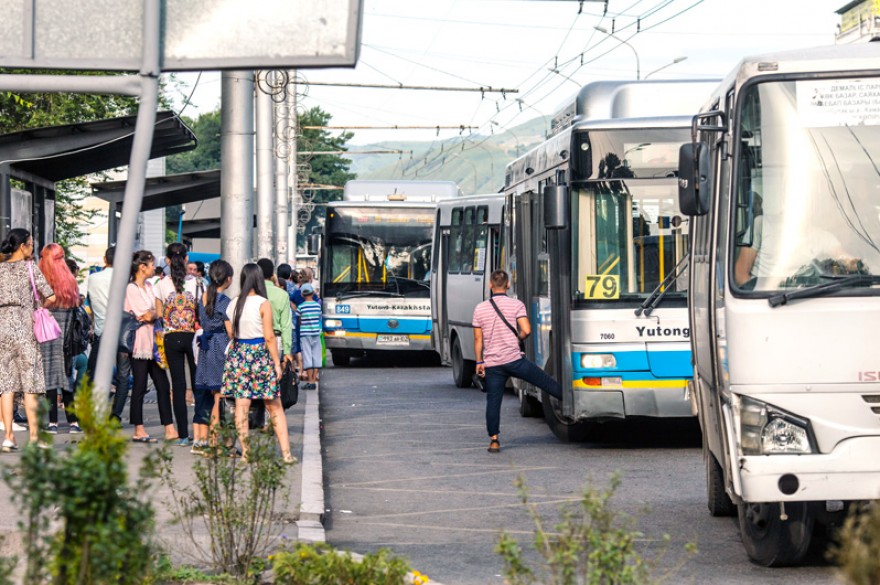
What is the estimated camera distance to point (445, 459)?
1409 cm

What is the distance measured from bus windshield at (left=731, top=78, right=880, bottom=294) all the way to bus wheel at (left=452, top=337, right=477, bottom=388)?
51.4ft

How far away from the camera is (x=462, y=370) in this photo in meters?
23.5

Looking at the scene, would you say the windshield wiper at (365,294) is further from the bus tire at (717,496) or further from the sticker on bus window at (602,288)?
the bus tire at (717,496)

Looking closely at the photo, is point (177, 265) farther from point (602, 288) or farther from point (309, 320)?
point (309, 320)

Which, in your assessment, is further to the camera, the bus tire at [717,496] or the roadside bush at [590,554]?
the bus tire at [717,496]

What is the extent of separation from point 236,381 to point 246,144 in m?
2.74

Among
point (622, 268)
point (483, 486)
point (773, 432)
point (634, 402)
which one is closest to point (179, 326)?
point (483, 486)

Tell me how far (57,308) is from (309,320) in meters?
8.75

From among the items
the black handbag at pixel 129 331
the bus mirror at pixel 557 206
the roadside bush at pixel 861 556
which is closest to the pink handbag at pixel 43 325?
the black handbag at pixel 129 331

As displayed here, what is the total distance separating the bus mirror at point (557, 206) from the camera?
536 inches

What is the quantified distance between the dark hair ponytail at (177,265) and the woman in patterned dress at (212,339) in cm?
29

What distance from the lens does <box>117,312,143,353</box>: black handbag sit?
14.1 meters

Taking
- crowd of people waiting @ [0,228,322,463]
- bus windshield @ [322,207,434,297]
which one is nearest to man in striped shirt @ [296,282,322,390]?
bus windshield @ [322,207,434,297]

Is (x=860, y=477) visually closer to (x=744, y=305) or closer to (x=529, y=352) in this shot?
(x=744, y=305)
